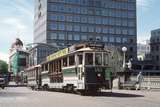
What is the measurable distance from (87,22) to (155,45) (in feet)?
85.4

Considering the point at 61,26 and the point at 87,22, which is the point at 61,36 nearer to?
the point at 61,26

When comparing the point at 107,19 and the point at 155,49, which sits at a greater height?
the point at 107,19

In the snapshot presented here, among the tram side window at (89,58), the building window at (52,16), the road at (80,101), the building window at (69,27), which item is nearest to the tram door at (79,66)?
the tram side window at (89,58)

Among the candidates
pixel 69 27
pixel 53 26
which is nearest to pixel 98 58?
pixel 53 26

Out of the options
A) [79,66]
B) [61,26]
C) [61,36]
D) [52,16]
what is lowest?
[79,66]

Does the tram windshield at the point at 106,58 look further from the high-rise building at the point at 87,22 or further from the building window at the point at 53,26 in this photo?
the building window at the point at 53,26

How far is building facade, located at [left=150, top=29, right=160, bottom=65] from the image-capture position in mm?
142462

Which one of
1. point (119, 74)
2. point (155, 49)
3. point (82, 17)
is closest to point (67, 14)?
point (82, 17)

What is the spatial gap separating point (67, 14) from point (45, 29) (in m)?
8.56

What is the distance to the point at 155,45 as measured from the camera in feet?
472

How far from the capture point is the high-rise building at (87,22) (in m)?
132

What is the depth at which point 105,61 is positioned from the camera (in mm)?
28328

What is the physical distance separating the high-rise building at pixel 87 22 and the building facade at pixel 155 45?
7.54 meters

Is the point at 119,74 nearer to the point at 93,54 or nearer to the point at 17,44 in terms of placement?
the point at 93,54
